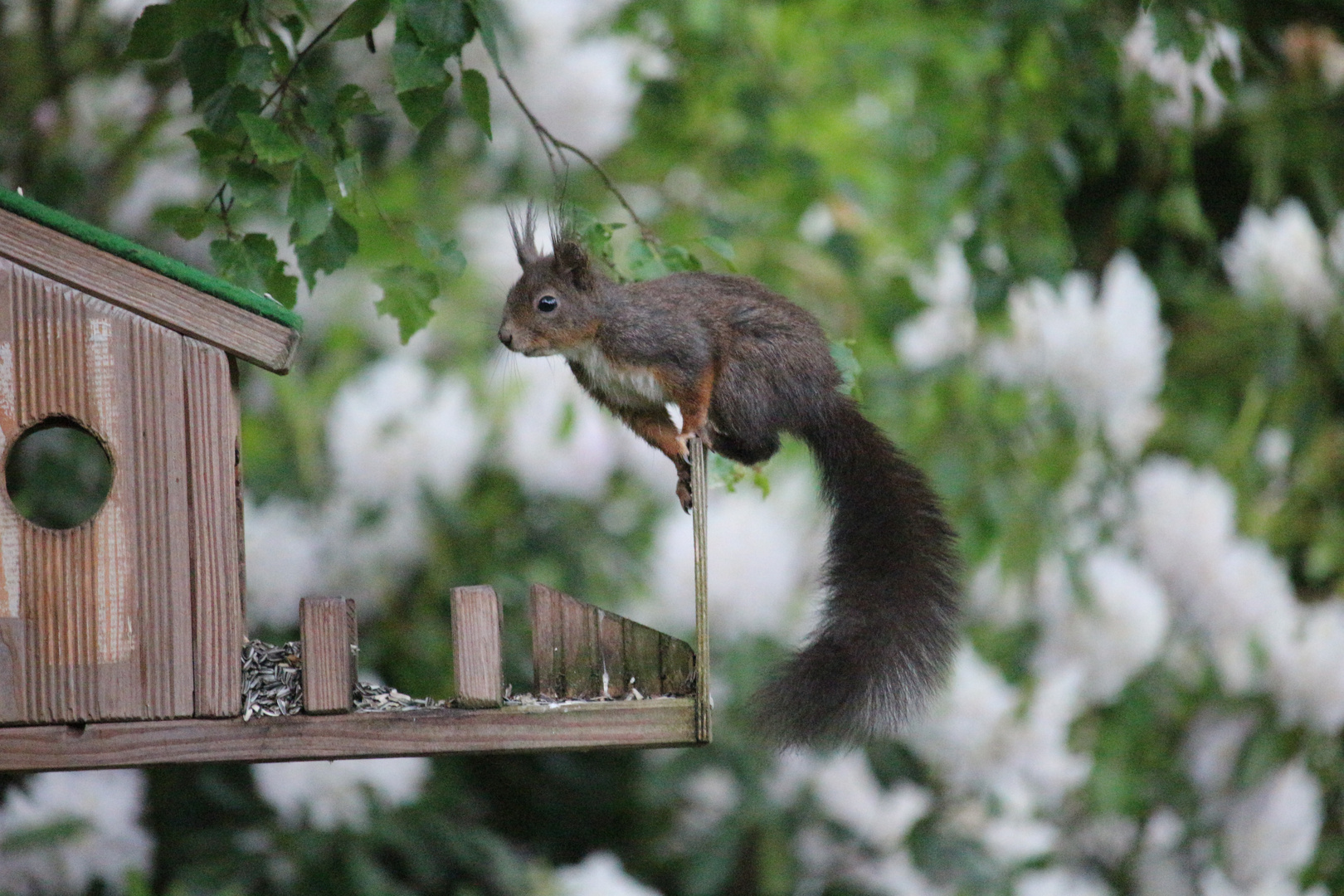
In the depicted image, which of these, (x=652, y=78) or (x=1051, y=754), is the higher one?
(x=652, y=78)

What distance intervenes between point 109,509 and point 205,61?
1.41 feet

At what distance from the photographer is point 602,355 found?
1384mm

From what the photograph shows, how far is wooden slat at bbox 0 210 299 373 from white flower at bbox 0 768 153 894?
3.92 feet

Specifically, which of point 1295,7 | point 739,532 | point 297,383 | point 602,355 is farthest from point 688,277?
point 1295,7

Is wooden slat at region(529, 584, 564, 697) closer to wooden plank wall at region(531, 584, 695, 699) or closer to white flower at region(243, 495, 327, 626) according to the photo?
wooden plank wall at region(531, 584, 695, 699)

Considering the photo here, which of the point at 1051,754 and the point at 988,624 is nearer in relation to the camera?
the point at 1051,754

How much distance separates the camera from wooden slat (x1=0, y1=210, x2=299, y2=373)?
1.12 metres

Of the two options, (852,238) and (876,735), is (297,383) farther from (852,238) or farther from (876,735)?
(876,735)

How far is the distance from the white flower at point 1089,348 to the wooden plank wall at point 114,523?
5.37ft

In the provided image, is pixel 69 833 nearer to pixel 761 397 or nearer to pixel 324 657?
pixel 324 657

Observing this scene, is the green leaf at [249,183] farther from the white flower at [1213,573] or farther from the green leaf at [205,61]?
the white flower at [1213,573]

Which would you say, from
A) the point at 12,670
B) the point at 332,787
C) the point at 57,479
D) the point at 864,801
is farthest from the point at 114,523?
the point at 864,801

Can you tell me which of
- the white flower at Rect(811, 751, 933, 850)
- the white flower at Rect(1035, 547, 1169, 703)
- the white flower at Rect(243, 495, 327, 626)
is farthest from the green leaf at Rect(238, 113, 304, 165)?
the white flower at Rect(1035, 547, 1169, 703)

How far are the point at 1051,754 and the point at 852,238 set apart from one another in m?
0.98
